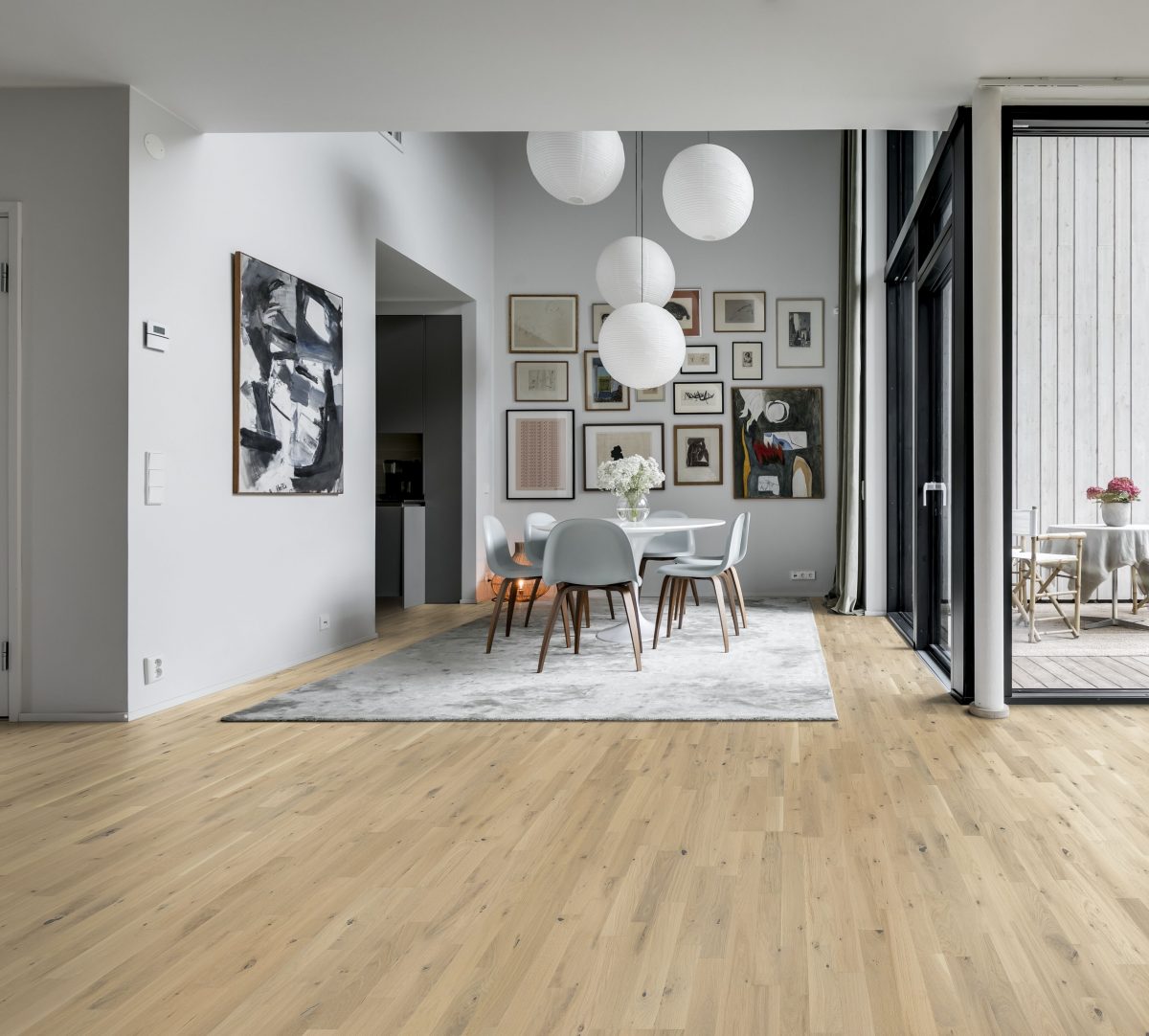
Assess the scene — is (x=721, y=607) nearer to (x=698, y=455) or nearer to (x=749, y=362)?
(x=698, y=455)

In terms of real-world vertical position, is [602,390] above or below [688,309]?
below

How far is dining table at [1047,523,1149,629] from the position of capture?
18.9 ft

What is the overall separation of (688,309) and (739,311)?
0.47 metres

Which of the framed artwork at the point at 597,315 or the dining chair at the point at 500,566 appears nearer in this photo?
the dining chair at the point at 500,566

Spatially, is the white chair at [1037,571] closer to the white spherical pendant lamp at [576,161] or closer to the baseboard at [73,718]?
the white spherical pendant lamp at [576,161]

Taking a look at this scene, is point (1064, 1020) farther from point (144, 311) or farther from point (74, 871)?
point (144, 311)

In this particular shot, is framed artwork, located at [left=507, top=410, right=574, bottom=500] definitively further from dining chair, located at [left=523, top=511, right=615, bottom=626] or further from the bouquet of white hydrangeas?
the bouquet of white hydrangeas

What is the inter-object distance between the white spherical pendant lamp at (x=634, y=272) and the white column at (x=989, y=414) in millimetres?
3047

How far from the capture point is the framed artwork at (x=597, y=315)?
9312 millimetres

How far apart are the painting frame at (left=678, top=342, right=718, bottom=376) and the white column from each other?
5006 mm

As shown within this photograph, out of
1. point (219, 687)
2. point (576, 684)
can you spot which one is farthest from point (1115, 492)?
point (219, 687)

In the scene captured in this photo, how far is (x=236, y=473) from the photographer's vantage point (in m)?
4.96

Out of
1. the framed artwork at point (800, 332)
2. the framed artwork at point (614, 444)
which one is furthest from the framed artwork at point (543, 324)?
the framed artwork at point (800, 332)

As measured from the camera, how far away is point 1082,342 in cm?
553
